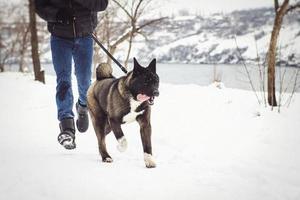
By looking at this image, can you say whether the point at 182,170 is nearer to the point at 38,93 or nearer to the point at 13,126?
the point at 13,126

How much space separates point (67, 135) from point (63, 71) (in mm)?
890

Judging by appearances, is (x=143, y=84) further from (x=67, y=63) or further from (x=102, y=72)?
(x=67, y=63)

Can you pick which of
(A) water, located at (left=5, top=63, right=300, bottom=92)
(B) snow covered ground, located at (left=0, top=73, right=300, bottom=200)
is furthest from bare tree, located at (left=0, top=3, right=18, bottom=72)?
(B) snow covered ground, located at (left=0, top=73, right=300, bottom=200)

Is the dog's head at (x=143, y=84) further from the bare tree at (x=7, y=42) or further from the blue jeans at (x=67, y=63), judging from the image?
the bare tree at (x=7, y=42)

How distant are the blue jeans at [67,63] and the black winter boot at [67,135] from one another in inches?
3.8

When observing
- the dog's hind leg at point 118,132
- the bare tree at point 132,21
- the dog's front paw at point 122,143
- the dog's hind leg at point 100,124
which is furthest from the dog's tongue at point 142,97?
the bare tree at point 132,21

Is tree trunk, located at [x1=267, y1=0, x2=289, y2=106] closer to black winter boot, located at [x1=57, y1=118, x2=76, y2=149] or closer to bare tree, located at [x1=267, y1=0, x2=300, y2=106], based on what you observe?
bare tree, located at [x1=267, y1=0, x2=300, y2=106]

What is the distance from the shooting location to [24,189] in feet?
9.83

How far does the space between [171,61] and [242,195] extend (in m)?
160

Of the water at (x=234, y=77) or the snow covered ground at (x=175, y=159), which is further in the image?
the water at (x=234, y=77)

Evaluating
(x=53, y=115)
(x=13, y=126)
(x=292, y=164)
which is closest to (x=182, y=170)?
(x=292, y=164)

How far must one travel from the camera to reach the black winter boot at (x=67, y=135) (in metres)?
4.29

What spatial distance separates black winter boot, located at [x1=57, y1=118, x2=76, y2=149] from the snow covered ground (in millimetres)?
158

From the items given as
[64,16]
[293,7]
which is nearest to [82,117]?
[64,16]
